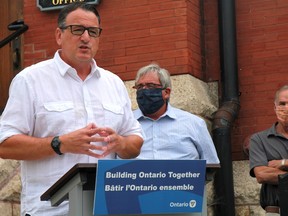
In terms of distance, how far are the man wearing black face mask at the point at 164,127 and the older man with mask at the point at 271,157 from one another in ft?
1.15

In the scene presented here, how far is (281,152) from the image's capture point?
18.9ft

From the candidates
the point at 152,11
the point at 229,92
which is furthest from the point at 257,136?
the point at 152,11

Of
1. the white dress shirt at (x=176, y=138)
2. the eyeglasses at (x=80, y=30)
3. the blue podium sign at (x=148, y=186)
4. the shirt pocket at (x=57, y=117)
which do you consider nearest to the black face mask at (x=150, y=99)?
the white dress shirt at (x=176, y=138)

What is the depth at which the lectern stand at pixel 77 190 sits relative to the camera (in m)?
3.50

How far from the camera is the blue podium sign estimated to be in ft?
11.5

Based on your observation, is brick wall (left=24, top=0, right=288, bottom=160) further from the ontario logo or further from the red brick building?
the ontario logo

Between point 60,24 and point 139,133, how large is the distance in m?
0.73

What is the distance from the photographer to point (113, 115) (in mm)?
4066

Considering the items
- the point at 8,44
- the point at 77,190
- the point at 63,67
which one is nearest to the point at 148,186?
the point at 77,190

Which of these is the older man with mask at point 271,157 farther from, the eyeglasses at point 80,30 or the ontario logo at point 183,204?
the eyeglasses at point 80,30

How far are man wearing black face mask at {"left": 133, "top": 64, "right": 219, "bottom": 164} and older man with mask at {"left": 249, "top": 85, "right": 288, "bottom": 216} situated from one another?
351 mm

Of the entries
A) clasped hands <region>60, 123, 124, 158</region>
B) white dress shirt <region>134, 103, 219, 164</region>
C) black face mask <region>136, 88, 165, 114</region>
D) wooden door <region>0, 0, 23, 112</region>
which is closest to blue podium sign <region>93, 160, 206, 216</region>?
clasped hands <region>60, 123, 124, 158</region>

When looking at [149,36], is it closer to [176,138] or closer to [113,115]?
[176,138]

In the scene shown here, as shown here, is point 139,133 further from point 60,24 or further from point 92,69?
point 60,24
